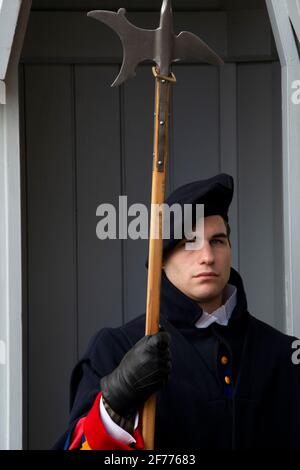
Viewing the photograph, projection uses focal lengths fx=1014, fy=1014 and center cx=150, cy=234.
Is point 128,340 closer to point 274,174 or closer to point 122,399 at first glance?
point 122,399

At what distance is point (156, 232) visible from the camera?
2.17m

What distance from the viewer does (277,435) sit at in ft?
7.76

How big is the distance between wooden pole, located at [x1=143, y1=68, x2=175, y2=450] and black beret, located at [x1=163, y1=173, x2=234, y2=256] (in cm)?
17

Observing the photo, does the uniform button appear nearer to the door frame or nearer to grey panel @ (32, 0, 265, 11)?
the door frame

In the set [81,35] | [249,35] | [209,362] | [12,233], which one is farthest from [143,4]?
[209,362]

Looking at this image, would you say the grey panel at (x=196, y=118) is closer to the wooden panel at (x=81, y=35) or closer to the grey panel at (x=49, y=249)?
the wooden panel at (x=81, y=35)

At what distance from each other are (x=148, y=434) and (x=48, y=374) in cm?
115

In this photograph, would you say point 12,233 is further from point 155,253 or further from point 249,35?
point 249,35

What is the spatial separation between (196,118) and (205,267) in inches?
44.3

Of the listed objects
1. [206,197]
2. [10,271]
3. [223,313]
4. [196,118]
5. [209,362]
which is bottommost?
[209,362]

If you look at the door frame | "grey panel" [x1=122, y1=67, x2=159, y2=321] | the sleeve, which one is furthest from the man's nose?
"grey panel" [x1=122, y1=67, x2=159, y2=321]

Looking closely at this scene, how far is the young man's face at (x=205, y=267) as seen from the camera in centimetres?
231

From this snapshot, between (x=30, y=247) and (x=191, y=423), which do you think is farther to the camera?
(x=30, y=247)
